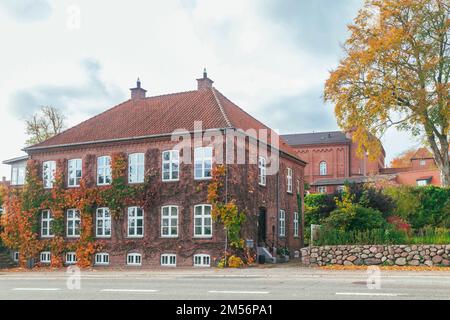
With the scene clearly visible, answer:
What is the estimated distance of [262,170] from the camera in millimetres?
31844

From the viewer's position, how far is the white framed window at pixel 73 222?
107 ft

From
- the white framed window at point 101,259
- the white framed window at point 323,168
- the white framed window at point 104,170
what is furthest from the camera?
the white framed window at point 323,168

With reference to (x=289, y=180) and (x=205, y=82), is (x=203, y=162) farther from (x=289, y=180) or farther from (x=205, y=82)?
(x=289, y=180)

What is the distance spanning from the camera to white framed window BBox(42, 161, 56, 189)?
34.1m

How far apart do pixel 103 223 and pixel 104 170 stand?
9.91 feet

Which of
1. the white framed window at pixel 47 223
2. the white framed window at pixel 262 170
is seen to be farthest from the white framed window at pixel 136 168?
the white framed window at pixel 262 170

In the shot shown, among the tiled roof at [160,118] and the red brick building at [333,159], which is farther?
the red brick building at [333,159]

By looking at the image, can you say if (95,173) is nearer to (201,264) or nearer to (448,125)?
(201,264)

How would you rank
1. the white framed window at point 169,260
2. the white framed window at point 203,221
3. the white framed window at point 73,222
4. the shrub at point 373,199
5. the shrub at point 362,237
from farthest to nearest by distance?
1. the white framed window at point 73,222
2. the white framed window at point 169,260
3. the white framed window at point 203,221
4. the shrub at point 373,199
5. the shrub at point 362,237

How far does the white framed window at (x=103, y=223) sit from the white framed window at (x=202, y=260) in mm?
5729

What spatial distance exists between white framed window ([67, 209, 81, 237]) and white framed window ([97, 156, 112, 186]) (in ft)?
7.56

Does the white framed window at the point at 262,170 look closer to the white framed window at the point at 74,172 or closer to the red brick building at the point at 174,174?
the red brick building at the point at 174,174

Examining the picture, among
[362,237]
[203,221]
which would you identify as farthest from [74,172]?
[362,237]
